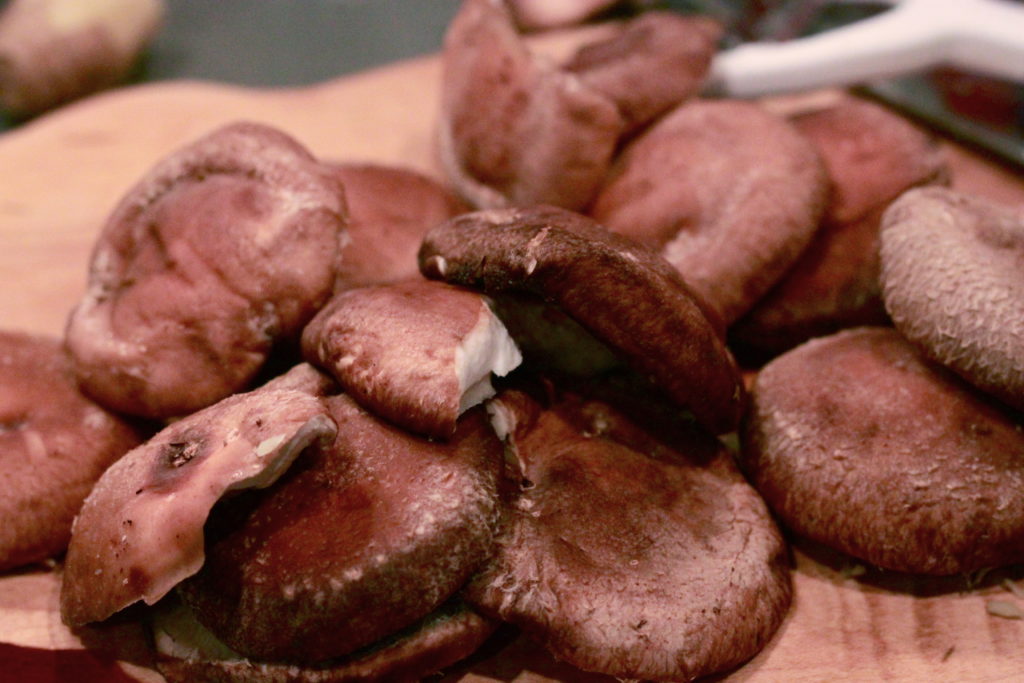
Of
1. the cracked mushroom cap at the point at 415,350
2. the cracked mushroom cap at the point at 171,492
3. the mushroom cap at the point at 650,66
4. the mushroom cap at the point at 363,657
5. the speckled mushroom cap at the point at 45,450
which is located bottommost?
the mushroom cap at the point at 363,657

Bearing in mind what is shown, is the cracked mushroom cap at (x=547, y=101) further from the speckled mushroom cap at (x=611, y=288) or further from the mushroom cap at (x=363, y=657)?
the mushroom cap at (x=363, y=657)

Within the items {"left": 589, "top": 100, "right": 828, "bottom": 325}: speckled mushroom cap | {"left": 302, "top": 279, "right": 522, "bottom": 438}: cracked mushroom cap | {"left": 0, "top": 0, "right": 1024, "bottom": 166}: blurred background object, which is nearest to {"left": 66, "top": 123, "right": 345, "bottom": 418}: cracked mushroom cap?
{"left": 302, "top": 279, "right": 522, "bottom": 438}: cracked mushroom cap

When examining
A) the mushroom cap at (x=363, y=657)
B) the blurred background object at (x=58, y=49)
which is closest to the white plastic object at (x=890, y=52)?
the mushroom cap at (x=363, y=657)

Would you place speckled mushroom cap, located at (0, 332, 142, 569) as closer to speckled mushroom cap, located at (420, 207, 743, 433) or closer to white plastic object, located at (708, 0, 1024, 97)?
speckled mushroom cap, located at (420, 207, 743, 433)

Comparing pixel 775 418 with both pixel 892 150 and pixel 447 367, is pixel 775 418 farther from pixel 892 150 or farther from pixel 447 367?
pixel 892 150

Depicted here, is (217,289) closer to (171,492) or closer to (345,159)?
(171,492)

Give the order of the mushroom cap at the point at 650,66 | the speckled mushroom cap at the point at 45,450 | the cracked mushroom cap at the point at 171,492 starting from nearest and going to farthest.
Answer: the cracked mushroom cap at the point at 171,492 → the speckled mushroom cap at the point at 45,450 → the mushroom cap at the point at 650,66

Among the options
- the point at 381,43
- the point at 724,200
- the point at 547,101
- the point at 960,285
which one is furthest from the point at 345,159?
the point at 381,43
